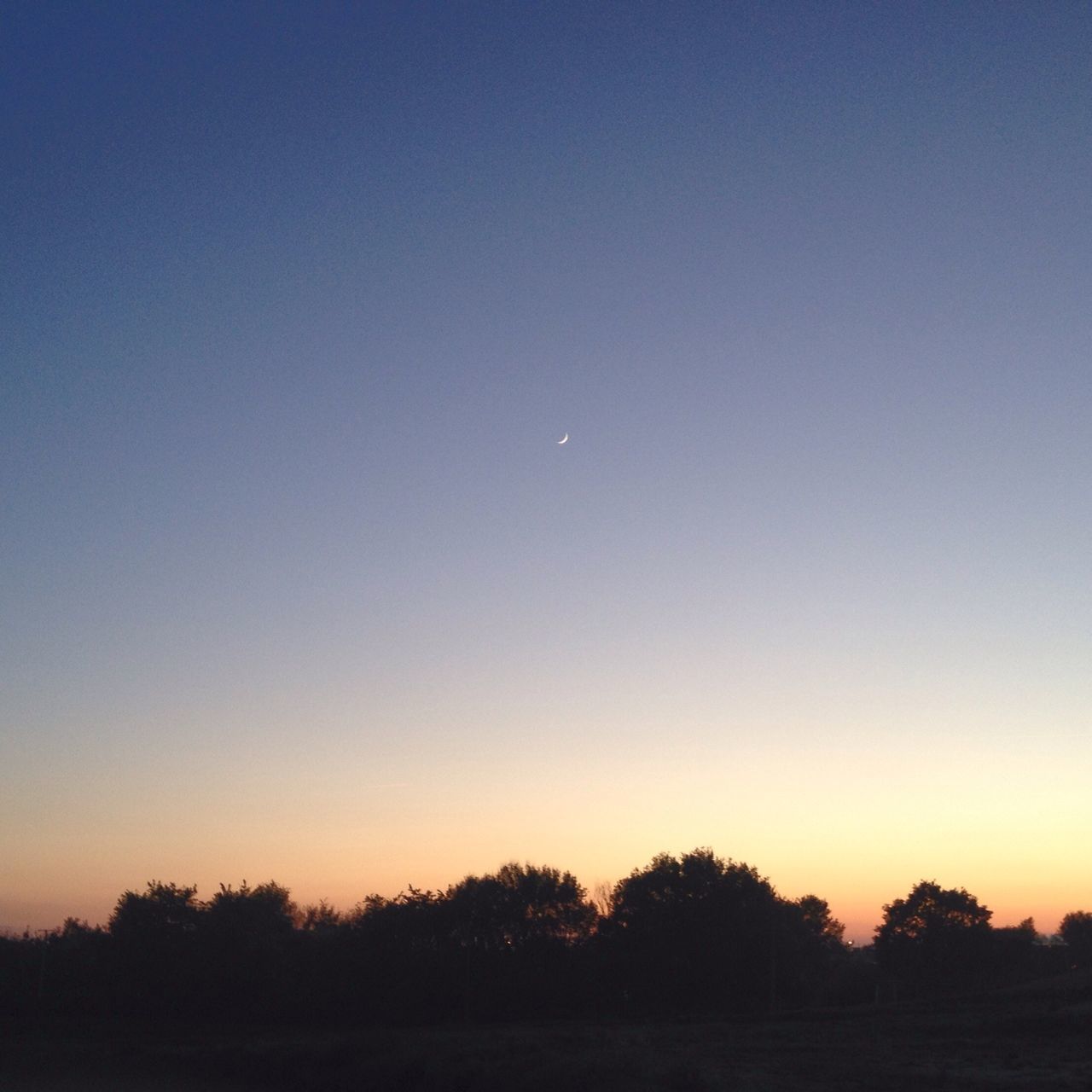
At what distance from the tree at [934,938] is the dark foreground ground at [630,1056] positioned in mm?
30156

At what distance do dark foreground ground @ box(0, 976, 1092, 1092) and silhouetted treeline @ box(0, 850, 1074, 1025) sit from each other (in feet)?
23.8

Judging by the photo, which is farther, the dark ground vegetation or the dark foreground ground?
the dark ground vegetation

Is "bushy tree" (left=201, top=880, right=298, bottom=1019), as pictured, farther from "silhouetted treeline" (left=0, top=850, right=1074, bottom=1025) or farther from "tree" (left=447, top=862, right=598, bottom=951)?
"tree" (left=447, top=862, right=598, bottom=951)

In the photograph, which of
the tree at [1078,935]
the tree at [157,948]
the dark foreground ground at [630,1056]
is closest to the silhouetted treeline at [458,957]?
the tree at [157,948]

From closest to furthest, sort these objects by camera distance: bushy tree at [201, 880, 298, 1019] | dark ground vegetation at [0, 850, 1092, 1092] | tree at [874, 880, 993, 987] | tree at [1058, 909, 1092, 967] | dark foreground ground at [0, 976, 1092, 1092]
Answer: dark foreground ground at [0, 976, 1092, 1092] → dark ground vegetation at [0, 850, 1092, 1092] → bushy tree at [201, 880, 298, 1019] → tree at [874, 880, 993, 987] → tree at [1058, 909, 1092, 967]

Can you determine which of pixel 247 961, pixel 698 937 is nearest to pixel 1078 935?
pixel 698 937

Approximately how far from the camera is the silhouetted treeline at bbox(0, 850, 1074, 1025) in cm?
5691

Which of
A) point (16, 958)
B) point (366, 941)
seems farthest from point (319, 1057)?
point (16, 958)

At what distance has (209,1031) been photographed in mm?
50750

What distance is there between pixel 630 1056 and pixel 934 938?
63.3 m

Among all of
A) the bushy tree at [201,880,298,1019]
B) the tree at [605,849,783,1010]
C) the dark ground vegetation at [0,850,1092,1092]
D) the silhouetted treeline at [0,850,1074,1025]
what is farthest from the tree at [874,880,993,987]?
the bushy tree at [201,880,298,1019]

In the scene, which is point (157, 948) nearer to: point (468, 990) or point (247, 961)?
point (247, 961)

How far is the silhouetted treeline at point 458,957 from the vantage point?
56.9m

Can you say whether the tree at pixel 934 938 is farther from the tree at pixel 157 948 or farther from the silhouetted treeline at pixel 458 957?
the tree at pixel 157 948
